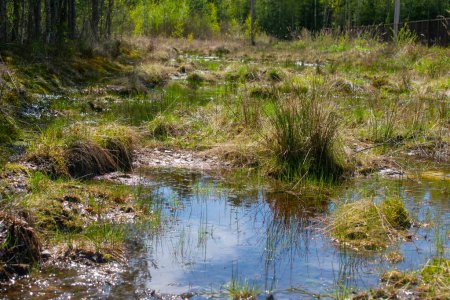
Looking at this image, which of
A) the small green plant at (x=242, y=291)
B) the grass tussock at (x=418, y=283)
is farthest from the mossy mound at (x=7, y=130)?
the grass tussock at (x=418, y=283)

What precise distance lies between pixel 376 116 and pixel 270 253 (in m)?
5.31

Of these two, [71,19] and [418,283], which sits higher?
[71,19]

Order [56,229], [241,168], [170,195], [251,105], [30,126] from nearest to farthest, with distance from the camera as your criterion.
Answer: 1. [56,229]
2. [170,195]
3. [241,168]
4. [30,126]
5. [251,105]

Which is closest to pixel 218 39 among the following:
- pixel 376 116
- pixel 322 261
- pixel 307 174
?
pixel 376 116

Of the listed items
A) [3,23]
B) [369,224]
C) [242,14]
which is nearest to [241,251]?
[369,224]

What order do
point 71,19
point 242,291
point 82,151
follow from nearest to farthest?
point 242,291 → point 82,151 → point 71,19

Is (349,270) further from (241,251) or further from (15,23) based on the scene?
(15,23)

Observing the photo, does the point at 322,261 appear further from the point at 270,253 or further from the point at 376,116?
the point at 376,116

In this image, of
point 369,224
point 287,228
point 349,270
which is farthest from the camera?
point 287,228

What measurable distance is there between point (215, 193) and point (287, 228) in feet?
4.15

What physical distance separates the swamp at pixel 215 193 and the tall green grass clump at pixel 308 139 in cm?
2

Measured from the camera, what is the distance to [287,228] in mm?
5562

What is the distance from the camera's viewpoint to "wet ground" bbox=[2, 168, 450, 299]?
4.24 metres

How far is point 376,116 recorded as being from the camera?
9.70m
